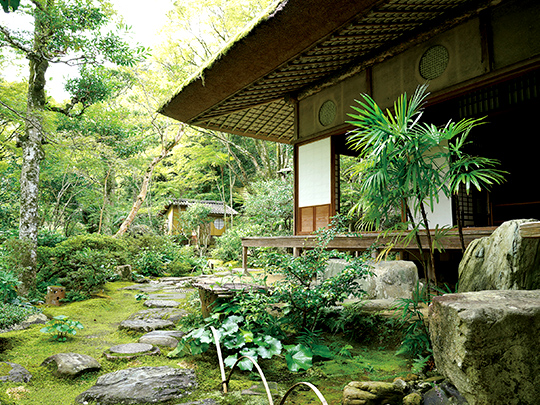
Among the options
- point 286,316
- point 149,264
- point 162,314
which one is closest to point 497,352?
point 286,316

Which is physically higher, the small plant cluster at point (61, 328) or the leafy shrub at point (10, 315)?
the leafy shrub at point (10, 315)

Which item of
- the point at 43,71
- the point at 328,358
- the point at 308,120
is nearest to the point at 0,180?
the point at 43,71

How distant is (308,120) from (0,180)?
9.10m

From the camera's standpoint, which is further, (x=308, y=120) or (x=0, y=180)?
(x=0, y=180)

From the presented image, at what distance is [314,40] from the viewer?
450cm

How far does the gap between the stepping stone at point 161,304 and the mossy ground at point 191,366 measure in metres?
1.39

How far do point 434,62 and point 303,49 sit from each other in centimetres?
194

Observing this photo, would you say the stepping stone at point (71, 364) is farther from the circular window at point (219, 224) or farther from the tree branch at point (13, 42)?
the circular window at point (219, 224)

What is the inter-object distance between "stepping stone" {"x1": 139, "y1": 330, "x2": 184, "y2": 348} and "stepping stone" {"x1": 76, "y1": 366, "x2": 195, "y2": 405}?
77 centimetres

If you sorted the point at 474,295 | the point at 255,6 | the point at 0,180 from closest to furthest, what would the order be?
the point at 474,295, the point at 0,180, the point at 255,6

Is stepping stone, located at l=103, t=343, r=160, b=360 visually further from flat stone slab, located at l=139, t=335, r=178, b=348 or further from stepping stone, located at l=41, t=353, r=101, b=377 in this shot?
stepping stone, located at l=41, t=353, r=101, b=377

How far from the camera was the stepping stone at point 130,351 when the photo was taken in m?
3.25

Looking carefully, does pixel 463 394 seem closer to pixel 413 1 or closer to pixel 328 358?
pixel 328 358

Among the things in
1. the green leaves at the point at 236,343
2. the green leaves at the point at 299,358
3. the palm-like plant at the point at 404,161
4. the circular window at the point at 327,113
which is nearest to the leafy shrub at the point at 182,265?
the circular window at the point at 327,113
